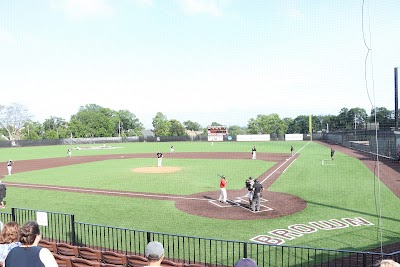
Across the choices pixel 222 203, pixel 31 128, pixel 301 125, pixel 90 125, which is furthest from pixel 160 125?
pixel 222 203

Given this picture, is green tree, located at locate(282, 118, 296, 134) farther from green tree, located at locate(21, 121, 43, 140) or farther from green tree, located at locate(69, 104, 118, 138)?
green tree, located at locate(21, 121, 43, 140)

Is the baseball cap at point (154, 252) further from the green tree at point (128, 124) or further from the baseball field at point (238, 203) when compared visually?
the green tree at point (128, 124)

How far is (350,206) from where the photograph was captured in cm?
1653

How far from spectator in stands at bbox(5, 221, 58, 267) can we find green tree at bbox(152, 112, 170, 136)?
125 m

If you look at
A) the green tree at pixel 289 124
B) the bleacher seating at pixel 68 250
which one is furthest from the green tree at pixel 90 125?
the bleacher seating at pixel 68 250

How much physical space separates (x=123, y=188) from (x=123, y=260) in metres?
15.8

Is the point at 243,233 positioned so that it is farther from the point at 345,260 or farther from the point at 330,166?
the point at 330,166

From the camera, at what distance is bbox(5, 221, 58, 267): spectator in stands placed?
3.95 metres

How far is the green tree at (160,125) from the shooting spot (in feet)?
428

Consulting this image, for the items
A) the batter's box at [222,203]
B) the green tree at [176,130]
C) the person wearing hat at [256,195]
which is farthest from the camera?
the green tree at [176,130]

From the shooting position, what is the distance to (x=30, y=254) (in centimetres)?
399

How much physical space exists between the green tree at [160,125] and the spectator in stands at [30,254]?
125m

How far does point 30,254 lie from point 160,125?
Answer: 14276 centimetres

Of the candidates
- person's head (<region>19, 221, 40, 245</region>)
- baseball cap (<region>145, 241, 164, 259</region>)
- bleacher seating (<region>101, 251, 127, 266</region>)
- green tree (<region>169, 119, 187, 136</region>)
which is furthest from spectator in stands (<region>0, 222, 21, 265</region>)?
green tree (<region>169, 119, 187, 136</region>)
